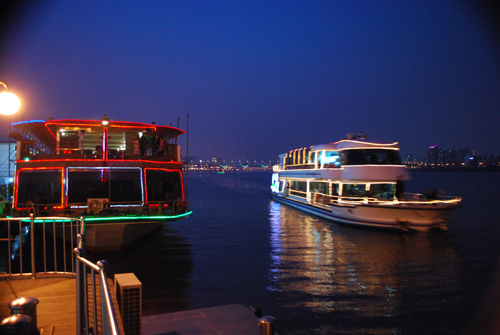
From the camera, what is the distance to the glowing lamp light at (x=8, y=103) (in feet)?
21.0

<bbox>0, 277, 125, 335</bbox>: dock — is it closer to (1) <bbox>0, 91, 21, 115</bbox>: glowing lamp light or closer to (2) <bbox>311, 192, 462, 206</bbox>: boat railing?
(1) <bbox>0, 91, 21, 115</bbox>: glowing lamp light

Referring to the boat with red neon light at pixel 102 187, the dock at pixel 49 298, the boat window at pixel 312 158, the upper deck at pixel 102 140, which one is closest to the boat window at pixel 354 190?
the boat window at pixel 312 158

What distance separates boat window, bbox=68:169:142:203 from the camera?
48.7 feet

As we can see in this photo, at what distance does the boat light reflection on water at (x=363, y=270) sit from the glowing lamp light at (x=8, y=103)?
8.61 metres

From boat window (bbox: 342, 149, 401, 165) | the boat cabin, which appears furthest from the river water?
boat window (bbox: 342, 149, 401, 165)

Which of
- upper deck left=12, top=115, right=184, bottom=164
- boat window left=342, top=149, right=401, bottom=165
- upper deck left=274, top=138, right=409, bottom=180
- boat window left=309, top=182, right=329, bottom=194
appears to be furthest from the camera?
boat window left=309, top=182, right=329, bottom=194

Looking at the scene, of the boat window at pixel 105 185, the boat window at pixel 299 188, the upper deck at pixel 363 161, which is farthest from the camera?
the boat window at pixel 299 188

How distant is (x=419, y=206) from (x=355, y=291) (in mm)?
11402

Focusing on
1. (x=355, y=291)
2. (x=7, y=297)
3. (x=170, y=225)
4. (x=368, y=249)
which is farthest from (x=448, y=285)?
(x=170, y=225)

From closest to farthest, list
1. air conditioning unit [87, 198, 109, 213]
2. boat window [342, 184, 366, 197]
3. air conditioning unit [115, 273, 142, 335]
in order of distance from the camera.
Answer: air conditioning unit [115, 273, 142, 335], air conditioning unit [87, 198, 109, 213], boat window [342, 184, 366, 197]

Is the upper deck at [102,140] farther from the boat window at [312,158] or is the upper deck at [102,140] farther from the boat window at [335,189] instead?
the boat window at [312,158]

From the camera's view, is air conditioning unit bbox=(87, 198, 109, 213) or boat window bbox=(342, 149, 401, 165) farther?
boat window bbox=(342, 149, 401, 165)

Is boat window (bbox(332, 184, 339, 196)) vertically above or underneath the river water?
above

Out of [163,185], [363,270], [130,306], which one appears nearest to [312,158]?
[163,185]
